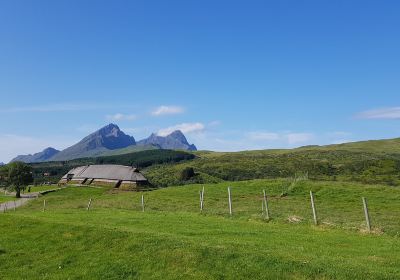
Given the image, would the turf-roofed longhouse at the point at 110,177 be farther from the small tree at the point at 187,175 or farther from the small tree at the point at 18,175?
the small tree at the point at 18,175

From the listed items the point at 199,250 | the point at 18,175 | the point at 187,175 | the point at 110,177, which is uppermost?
the point at 18,175

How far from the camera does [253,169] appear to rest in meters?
161

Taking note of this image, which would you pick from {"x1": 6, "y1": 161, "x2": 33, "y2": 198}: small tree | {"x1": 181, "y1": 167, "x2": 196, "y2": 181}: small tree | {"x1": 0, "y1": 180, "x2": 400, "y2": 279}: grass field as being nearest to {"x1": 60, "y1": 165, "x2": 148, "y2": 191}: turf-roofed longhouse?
{"x1": 181, "y1": 167, "x2": 196, "y2": 181}: small tree

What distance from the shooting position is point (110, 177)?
14050cm

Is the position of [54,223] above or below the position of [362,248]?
above

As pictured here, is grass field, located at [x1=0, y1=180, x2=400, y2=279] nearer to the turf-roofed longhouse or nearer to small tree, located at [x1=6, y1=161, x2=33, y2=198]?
small tree, located at [x1=6, y1=161, x2=33, y2=198]

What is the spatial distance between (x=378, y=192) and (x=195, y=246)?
154ft

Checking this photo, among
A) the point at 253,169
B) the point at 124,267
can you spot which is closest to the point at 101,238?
the point at 124,267

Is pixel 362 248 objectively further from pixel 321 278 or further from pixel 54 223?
pixel 54 223

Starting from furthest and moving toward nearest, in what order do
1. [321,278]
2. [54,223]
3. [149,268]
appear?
[54,223], [149,268], [321,278]

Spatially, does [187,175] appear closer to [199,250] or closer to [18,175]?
[18,175]

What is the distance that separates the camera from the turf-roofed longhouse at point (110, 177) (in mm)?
136137

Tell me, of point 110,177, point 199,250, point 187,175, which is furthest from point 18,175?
point 199,250

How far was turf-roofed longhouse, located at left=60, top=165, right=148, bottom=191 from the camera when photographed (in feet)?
447
